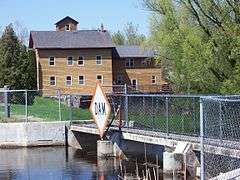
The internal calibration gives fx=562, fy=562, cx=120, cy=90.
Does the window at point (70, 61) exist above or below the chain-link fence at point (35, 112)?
above

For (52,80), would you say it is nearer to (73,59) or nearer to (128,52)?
(73,59)

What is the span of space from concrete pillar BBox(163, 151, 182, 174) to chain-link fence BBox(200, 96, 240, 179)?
2711 mm

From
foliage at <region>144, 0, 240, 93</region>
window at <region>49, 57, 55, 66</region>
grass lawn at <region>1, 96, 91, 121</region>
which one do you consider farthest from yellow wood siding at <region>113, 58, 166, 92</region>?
foliage at <region>144, 0, 240, 93</region>

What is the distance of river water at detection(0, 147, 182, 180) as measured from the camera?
17578 mm

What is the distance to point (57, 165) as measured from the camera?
65.0ft

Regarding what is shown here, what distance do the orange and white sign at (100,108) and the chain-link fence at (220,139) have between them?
23.7ft

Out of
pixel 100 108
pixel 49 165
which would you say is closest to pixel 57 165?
pixel 49 165

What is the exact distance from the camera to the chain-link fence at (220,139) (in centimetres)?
1196

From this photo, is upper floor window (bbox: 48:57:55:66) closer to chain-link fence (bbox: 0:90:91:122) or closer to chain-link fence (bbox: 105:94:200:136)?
chain-link fence (bbox: 0:90:91:122)

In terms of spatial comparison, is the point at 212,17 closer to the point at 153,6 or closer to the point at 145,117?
the point at 153,6

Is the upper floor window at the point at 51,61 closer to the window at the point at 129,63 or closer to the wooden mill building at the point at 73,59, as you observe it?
the wooden mill building at the point at 73,59

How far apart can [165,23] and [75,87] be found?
41.0m

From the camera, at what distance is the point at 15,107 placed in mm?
31094

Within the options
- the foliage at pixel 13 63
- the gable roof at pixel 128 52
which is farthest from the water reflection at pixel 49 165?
the gable roof at pixel 128 52
